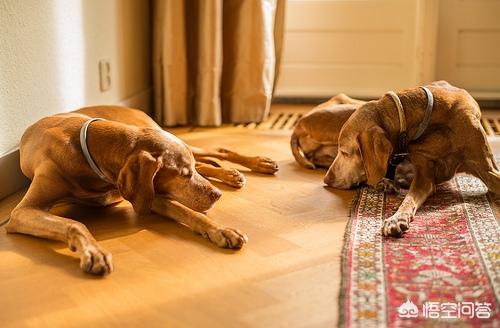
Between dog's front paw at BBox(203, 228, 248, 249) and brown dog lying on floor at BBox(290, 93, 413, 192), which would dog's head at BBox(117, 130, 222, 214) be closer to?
dog's front paw at BBox(203, 228, 248, 249)

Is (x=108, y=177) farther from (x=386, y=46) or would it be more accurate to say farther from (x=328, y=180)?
(x=386, y=46)

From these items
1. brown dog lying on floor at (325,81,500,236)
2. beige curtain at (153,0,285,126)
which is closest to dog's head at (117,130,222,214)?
brown dog lying on floor at (325,81,500,236)

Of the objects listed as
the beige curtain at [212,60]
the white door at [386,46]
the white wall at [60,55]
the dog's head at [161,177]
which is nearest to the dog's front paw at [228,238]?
the dog's head at [161,177]

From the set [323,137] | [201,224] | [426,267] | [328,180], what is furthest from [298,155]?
[426,267]

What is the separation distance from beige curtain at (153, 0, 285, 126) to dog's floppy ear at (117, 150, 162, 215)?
2026mm

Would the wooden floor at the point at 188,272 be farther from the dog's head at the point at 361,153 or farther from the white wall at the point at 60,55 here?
the white wall at the point at 60,55

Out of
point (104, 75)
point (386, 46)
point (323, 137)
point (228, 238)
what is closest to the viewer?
point (228, 238)

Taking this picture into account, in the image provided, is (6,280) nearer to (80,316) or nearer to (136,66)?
(80,316)

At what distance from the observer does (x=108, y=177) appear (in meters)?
2.34

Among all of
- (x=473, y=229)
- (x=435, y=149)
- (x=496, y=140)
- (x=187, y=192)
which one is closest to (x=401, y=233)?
(x=473, y=229)

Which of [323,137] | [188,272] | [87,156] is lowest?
[188,272]

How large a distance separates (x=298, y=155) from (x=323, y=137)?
0.20m

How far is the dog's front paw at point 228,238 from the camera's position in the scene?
2.20 meters

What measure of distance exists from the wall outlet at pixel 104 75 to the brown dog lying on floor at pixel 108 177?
127 cm
